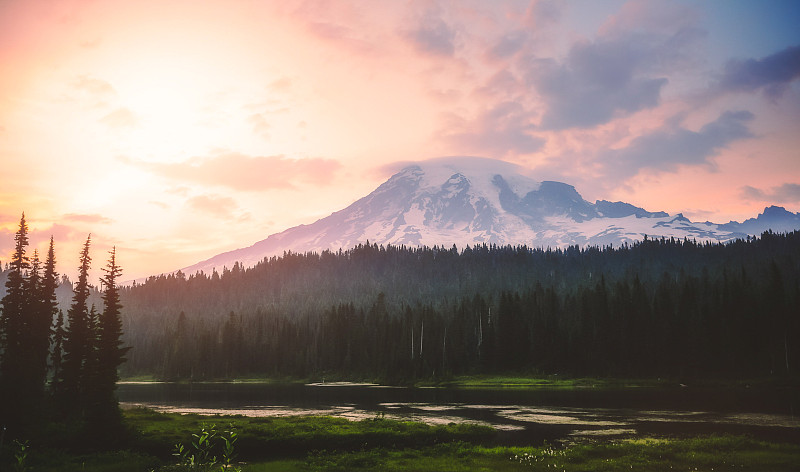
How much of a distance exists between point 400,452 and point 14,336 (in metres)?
51.4

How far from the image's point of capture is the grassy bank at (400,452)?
117 ft

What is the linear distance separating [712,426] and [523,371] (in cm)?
9346

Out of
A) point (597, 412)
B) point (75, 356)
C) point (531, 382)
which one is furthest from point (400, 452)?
point (531, 382)

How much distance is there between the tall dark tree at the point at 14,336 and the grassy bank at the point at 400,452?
20.8ft

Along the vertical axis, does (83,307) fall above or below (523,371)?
above

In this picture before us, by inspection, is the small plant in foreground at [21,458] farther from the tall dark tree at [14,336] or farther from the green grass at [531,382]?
the green grass at [531,382]

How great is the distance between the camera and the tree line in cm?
4469

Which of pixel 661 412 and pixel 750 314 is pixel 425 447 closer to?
pixel 661 412

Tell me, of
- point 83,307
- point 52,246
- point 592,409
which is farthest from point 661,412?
point 52,246

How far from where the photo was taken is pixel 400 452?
137 feet

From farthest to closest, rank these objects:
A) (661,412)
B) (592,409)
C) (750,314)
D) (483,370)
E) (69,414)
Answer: (483,370), (750,314), (592,409), (661,412), (69,414)

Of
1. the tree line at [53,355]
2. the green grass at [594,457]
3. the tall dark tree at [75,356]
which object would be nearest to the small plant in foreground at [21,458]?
the tree line at [53,355]

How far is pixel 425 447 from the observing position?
4431 centimetres

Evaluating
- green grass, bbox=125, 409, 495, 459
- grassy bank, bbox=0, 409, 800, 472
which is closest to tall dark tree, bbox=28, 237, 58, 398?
green grass, bbox=125, 409, 495, 459
